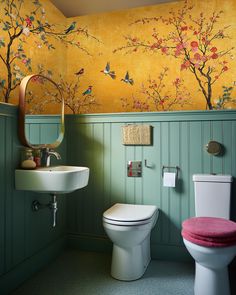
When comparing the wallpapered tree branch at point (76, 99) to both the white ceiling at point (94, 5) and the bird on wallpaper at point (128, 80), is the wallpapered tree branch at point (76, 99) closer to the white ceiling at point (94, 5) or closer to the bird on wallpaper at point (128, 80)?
the bird on wallpaper at point (128, 80)

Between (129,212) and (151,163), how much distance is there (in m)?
0.52

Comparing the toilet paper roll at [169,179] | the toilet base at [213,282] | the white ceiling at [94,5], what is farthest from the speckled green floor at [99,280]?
the white ceiling at [94,5]

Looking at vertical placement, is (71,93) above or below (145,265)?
above

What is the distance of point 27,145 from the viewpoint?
6.27ft

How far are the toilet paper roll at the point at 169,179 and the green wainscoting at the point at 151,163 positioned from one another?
0.08 metres

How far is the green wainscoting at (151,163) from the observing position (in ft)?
7.22

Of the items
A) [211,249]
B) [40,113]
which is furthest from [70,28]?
[211,249]

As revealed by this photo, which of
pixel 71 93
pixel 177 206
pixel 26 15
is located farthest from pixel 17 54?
pixel 177 206

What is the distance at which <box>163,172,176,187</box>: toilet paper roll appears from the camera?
221 centimetres

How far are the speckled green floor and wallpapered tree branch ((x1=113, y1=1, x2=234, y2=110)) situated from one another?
141 centimetres

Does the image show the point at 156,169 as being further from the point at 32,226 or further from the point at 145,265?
the point at 32,226

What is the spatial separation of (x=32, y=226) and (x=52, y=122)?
0.86 m

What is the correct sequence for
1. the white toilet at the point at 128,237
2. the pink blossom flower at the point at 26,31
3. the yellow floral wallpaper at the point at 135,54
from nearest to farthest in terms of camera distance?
the white toilet at the point at 128,237 < the pink blossom flower at the point at 26,31 < the yellow floral wallpaper at the point at 135,54

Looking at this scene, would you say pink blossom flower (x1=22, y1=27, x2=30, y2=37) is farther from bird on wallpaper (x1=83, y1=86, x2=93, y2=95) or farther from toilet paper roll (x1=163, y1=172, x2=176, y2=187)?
toilet paper roll (x1=163, y1=172, x2=176, y2=187)
